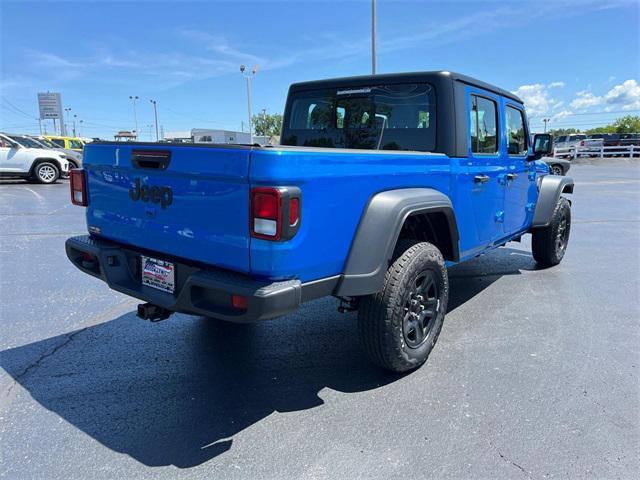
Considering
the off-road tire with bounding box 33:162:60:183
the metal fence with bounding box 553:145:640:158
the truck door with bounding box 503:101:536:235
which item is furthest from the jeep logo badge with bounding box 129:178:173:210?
the metal fence with bounding box 553:145:640:158

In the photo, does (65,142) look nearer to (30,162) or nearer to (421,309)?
(30,162)

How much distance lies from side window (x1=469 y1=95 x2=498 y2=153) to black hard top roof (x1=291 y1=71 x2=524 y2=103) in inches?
5.3

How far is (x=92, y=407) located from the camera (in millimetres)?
2807

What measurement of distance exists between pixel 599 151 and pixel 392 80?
35.9 m

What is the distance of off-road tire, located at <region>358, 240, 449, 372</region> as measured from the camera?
2.91m

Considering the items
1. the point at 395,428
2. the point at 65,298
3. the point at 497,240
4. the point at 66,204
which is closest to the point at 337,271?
the point at 395,428

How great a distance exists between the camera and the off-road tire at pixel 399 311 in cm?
291

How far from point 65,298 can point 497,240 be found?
13.8 feet

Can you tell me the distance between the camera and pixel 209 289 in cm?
246

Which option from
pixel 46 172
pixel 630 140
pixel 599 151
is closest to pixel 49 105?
pixel 46 172

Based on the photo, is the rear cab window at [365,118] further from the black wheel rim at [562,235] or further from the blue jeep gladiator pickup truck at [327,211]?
the black wheel rim at [562,235]

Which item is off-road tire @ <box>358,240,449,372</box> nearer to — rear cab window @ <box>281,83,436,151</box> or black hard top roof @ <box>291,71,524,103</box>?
rear cab window @ <box>281,83,436,151</box>

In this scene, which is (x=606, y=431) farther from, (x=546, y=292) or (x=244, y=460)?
(x=546, y=292)

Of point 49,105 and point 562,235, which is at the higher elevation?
point 49,105
